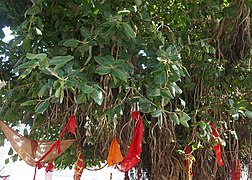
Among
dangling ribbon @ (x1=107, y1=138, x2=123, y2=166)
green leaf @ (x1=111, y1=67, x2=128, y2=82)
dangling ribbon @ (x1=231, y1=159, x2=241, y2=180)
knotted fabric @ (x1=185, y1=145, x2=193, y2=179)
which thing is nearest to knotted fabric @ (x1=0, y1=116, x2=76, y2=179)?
dangling ribbon @ (x1=107, y1=138, x2=123, y2=166)

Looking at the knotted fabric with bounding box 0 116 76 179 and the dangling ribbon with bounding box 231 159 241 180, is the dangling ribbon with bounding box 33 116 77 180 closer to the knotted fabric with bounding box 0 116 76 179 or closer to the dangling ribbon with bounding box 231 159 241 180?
the knotted fabric with bounding box 0 116 76 179

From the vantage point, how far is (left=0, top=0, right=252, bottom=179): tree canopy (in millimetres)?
980

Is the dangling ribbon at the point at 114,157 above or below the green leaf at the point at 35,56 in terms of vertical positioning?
below

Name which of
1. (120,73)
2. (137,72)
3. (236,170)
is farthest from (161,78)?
(236,170)

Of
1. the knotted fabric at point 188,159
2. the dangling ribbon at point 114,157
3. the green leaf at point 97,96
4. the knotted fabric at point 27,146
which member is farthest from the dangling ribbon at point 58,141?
the knotted fabric at point 188,159

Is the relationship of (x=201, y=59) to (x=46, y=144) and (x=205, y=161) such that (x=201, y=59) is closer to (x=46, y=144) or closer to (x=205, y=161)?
(x=205, y=161)

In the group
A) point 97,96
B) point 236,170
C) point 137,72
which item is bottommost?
point 236,170

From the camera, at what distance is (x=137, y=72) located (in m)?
1.37

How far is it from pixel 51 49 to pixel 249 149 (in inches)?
52.5

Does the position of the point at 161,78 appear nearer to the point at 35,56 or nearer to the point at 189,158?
the point at 35,56

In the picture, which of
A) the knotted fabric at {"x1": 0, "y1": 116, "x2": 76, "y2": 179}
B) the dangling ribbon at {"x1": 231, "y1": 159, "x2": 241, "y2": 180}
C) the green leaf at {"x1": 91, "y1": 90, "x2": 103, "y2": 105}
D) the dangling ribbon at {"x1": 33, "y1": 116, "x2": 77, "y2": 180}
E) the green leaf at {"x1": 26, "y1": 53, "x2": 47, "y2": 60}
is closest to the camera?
the green leaf at {"x1": 26, "y1": 53, "x2": 47, "y2": 60}

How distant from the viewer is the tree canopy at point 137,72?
3.22 ft

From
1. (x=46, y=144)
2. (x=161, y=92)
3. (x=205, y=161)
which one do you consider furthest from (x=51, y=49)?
(x=205, y=161)

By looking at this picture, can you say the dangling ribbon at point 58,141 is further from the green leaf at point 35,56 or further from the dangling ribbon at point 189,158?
the dangling ribbon at point 189,158
